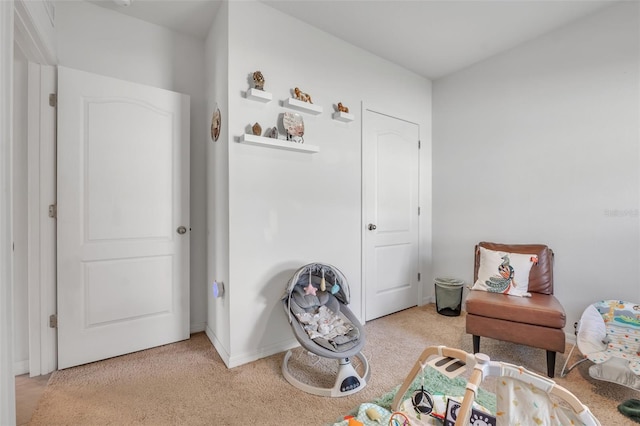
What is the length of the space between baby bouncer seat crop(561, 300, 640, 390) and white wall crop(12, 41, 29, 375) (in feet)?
11.8

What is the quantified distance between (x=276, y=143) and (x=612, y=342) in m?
2.60

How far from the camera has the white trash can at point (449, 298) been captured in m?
3.04

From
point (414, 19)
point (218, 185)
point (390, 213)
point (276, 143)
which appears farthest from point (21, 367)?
point (414, 19)

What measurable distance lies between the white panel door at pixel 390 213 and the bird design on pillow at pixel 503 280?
36.9 inches

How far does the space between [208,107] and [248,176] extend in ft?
2.94

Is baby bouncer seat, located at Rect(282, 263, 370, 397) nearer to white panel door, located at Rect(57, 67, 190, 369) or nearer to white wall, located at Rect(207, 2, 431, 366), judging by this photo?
white wall, located at Rect(207, 2, 431, 366)

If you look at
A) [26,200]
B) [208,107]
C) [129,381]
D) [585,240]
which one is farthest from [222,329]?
[585,240]

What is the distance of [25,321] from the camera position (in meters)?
1.94

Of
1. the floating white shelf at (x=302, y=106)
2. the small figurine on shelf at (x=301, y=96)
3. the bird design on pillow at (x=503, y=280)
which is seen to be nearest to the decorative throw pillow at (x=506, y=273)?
the bird design on pillow at (x=503, y=280)

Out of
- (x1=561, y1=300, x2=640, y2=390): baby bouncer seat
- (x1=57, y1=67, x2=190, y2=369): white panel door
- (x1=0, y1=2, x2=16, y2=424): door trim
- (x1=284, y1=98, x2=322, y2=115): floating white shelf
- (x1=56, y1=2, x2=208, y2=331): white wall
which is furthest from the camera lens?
(x1=284, y1=98, x2=322, y2=115): floating white shelf

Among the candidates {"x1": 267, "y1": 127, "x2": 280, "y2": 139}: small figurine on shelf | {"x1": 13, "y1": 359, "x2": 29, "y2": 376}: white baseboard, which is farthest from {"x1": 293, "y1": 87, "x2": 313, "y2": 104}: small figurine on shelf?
{"x1": 13, "y1": 359, "x2": 29, "y2": 376}: white baseboard

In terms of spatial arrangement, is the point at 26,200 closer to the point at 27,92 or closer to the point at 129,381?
the point at 27,92

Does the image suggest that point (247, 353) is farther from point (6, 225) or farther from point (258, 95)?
point (258, 95)

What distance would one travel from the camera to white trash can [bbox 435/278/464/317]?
9.98ft
